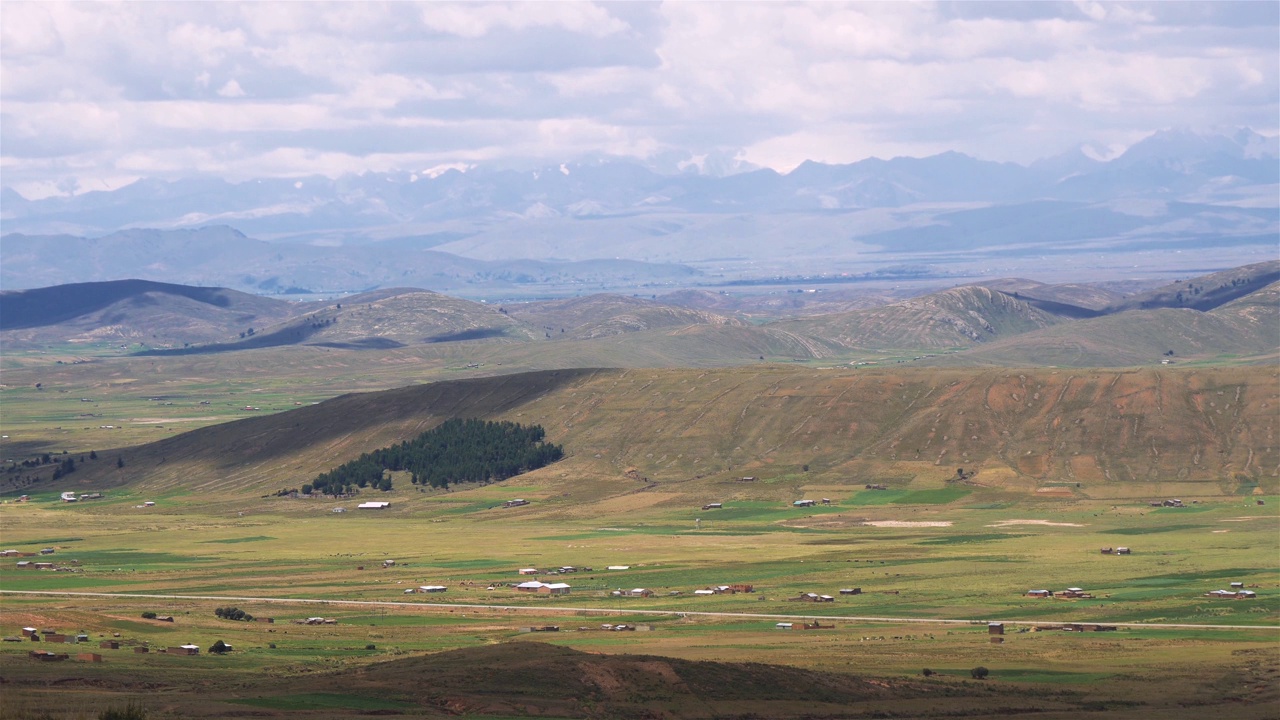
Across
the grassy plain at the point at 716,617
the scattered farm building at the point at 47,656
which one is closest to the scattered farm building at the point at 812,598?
the grassy plain at the point at 716,617

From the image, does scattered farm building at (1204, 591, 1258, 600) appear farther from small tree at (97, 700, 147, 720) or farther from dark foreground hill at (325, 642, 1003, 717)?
small tree at (97, 700, 147, 720)

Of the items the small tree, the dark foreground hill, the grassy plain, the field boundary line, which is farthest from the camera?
the field boundary line

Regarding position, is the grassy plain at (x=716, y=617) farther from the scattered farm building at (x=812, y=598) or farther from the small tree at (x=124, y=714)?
the small tree at (x=124, y=714)

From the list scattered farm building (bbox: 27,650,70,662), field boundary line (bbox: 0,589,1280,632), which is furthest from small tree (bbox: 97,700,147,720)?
field boundary line (bbox: 0,589,1280,632)

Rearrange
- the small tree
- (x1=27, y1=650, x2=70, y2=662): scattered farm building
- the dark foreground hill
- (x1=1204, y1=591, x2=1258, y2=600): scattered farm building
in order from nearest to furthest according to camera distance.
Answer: the small tree < the dark foreground hill < (x1=27, y1=650, x2=70, y2=662): scattered farm building < (x1=1204, y1=591, x2=1258, y2=600): scattered farm building

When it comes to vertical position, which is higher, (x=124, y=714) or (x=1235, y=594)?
(x=124, y=714)

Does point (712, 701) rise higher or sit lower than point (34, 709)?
lower

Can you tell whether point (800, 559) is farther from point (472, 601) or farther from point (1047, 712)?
point (1047, 712)

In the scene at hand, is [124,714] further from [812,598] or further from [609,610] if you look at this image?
[812,598]

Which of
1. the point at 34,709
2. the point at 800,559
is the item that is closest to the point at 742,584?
the point at 800,559

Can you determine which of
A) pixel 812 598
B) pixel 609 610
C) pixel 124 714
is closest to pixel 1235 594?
pixel 812 598

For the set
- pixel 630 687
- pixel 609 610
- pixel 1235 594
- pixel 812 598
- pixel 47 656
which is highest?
pixel 47 656
